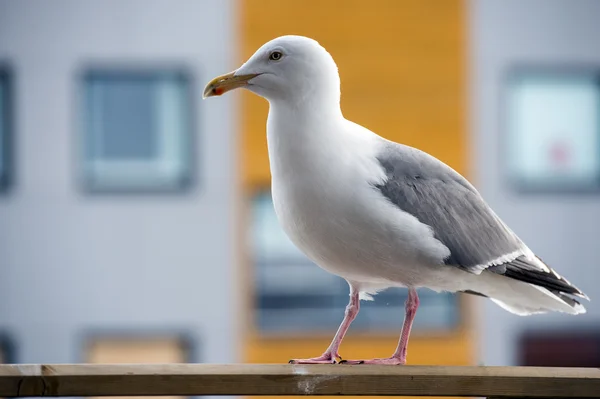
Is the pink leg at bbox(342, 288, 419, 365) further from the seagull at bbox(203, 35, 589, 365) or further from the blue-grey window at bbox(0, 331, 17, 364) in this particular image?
the blue-grey window at bbox(0, 331, 17, 364)

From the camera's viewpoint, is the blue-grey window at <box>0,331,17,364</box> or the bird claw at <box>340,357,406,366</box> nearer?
the bird claw at <box>340,357,406,366</box>

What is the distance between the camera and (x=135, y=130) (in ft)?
14.2

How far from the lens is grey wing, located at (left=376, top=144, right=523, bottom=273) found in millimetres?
1375

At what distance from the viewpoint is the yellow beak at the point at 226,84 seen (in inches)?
52.8

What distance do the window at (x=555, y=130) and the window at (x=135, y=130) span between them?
1.42m

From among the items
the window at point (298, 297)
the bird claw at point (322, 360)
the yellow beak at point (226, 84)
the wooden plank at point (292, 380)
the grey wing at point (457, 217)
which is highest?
the yellow beak at point (226, 84)

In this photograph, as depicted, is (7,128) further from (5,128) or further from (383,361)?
(383,361)

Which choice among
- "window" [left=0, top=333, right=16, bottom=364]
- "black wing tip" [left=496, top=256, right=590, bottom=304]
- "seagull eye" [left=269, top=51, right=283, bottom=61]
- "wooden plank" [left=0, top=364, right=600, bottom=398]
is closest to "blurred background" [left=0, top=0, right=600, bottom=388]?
"window" [left=0, top=333, right=16, bottom=364]

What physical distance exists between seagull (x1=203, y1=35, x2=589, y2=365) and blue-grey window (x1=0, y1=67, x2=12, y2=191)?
3.07 meters

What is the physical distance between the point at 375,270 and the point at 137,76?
3.10 meters

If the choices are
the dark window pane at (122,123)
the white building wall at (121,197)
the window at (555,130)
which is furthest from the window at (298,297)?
the window at (555,130)

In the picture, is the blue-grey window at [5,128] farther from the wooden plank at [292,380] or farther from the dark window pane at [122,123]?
the wooden plank at [292,380]

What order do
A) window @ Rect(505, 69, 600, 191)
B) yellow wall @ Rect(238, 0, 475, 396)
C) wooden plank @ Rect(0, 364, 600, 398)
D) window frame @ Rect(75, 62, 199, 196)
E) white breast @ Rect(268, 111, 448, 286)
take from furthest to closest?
window @ Rect(505, 69, 600, 191)
window frame @ Rect(75, 62, 199, 196)
yellow wall @ Rect(238, 0, 475, 396)
white breast @ Rect(268, 111, 448, 286)
wooden plank @ Rect(0, 364, 600, 398)

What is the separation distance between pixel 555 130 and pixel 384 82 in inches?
34.1
